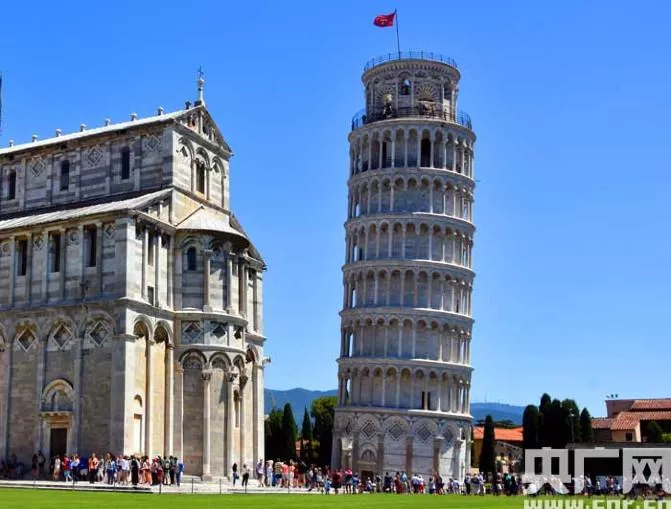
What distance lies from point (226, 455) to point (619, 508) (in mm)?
21221

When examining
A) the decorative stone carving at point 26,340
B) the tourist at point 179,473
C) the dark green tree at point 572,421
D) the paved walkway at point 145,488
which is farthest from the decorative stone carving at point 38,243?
the dark green tree at point 572,421

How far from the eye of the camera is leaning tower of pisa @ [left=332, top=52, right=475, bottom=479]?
288ft

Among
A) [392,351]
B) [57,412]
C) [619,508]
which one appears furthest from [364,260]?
[619,508]

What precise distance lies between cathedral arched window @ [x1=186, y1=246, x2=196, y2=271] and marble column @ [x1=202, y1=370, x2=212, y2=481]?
18.1ft

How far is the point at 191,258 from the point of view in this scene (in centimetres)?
5709

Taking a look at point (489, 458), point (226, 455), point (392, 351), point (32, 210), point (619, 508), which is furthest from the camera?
point (489, 458)

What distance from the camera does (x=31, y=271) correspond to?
55844mm

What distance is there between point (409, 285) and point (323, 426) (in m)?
25.6

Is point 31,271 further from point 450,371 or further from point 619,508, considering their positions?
point 450,371

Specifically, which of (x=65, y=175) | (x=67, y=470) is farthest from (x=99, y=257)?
(x=67, y=470)

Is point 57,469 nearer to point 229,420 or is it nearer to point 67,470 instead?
point 67,470

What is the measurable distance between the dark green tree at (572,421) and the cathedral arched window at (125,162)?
173 ft

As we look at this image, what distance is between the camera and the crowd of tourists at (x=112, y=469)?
48781 millimetres

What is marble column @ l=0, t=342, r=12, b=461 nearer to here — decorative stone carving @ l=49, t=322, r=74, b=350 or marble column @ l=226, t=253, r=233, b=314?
decorative stone carving @ l=49, t=322, r=74, b=350
